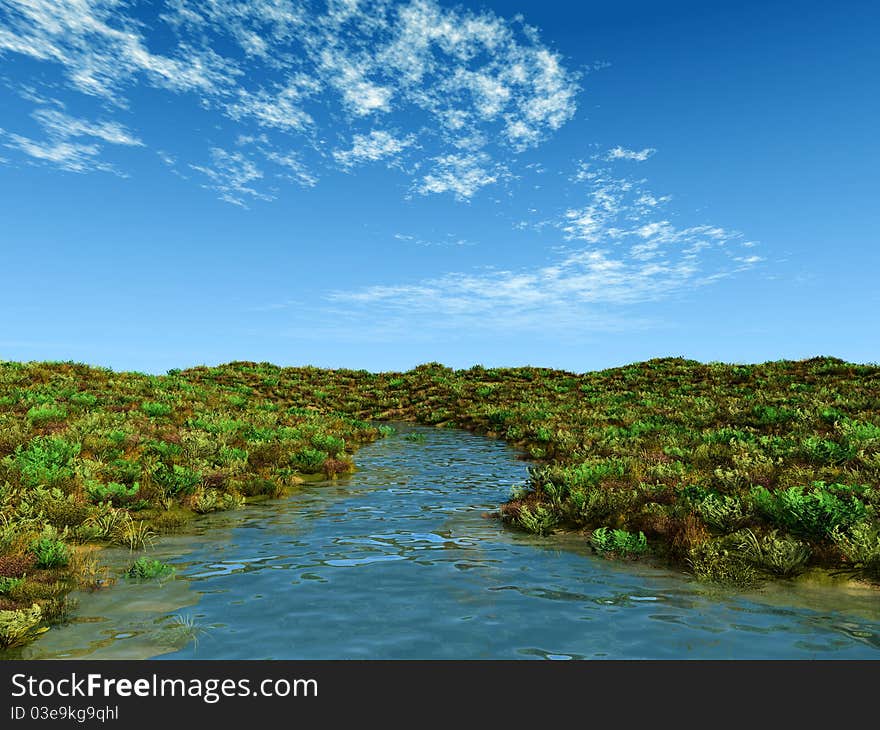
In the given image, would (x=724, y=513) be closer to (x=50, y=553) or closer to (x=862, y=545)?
(x=862, y=545)

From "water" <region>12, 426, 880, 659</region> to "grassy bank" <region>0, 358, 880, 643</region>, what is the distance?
676 millimetres

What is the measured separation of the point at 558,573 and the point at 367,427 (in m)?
19.6

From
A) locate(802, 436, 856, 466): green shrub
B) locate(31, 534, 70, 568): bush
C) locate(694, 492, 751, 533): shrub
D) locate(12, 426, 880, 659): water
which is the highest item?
locate(802, 436, 856, 466): green shrub

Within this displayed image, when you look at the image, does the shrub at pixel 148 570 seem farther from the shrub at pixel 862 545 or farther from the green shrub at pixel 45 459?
the shrub at pixel 862 545

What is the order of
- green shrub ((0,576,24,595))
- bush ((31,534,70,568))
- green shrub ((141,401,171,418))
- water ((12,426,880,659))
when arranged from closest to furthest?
water ((12,426,880,659)) < green shrub ((0,576,24,595)) < bush ((31,534,70,568)) < green shrub ((141,401,171,418))

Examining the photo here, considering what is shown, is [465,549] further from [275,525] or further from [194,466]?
[194,466]

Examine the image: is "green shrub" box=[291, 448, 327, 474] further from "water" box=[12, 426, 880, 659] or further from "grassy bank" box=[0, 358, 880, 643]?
"water" box=[12, 426, 880, 659]

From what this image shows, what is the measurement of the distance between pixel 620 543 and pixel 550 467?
5.37m

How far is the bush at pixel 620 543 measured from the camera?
356 inches

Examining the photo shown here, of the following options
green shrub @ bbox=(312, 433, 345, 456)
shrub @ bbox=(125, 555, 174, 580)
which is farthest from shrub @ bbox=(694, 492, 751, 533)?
green shrub @ bbox=(312, 433, 345, 456)

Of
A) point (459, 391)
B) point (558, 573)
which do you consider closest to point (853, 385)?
point (459, 391)

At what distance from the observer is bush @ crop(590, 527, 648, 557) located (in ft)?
29.6

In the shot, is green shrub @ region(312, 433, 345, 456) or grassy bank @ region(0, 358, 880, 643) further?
green shrub @ region(312, 433, 345, 456)

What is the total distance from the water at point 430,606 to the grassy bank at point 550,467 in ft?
2.22
